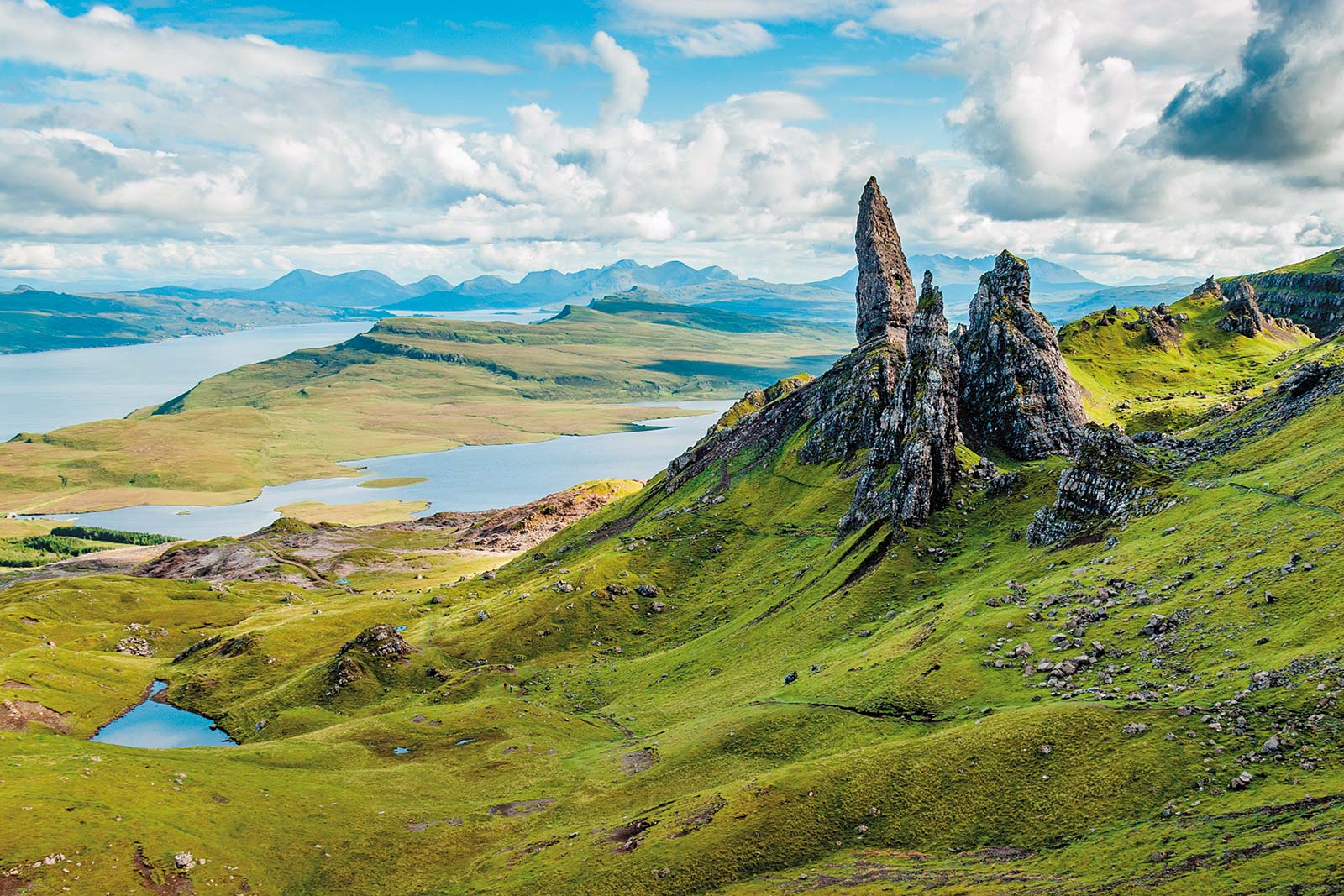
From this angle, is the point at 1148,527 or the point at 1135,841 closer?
the point at 1135,841

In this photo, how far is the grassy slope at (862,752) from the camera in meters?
51.8

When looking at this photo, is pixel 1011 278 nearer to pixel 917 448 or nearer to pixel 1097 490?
pixel 917 448

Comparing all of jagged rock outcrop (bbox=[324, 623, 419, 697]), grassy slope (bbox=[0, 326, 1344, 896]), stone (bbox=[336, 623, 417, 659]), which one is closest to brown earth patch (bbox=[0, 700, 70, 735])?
grassy slope (bbox=[0, 326, 1344, 896])

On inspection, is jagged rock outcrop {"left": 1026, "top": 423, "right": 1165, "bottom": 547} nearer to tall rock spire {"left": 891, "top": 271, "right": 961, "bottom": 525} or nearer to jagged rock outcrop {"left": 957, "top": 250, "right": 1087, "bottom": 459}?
tall rock spire {"left": 891, "top": 271, "right": 961, "bottom": 525}

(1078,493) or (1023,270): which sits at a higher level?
(1023,270)

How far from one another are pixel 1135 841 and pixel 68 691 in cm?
17198

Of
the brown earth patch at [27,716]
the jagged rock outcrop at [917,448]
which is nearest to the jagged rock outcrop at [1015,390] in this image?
the jagged rock outcrop at [917,448]

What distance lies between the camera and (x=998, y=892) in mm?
47344

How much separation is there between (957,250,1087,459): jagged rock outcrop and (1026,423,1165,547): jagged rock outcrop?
4446 cm

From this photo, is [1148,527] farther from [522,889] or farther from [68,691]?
[68,691]

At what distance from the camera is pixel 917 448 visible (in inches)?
4884

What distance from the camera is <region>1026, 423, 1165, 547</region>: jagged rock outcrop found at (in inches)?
3809

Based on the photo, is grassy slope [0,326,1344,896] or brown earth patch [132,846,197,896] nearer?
grassy slope [0,326,1344,896]

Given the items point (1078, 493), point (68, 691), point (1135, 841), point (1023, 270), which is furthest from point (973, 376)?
point (68, 691)
